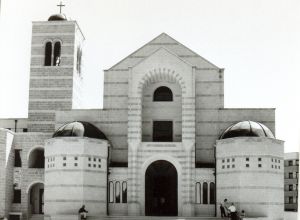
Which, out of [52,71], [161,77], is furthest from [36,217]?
[161,77]

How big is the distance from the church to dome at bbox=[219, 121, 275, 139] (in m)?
0.07

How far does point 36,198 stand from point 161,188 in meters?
8.79

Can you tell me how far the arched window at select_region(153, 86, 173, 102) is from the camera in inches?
1558

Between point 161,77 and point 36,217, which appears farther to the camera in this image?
point 36,217

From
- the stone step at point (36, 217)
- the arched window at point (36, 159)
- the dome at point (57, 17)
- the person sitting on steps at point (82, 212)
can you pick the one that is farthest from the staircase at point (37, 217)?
the dome at point (57, 17)

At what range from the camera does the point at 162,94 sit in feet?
130

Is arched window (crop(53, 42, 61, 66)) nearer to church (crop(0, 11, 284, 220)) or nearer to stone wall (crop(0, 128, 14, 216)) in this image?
church (crop(0, 11, 284, 220))

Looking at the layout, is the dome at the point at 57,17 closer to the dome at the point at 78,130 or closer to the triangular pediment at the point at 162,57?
the triangular pediment at the point at 162,57

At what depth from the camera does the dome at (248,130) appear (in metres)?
36.3

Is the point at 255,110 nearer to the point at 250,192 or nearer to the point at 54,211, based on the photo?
the point at 250,192

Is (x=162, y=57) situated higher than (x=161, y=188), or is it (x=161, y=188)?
(x=162, y=57)

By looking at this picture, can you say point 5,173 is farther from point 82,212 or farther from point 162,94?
point 162,94

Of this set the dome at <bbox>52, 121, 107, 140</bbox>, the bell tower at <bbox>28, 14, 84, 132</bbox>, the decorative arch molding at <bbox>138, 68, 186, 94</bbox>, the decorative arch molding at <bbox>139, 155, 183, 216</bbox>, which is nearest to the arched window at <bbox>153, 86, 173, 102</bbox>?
the decorative arch molding at <bbox>138, 68, 186, 94</bbox>

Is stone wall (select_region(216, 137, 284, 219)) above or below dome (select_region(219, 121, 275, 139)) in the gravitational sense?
below
